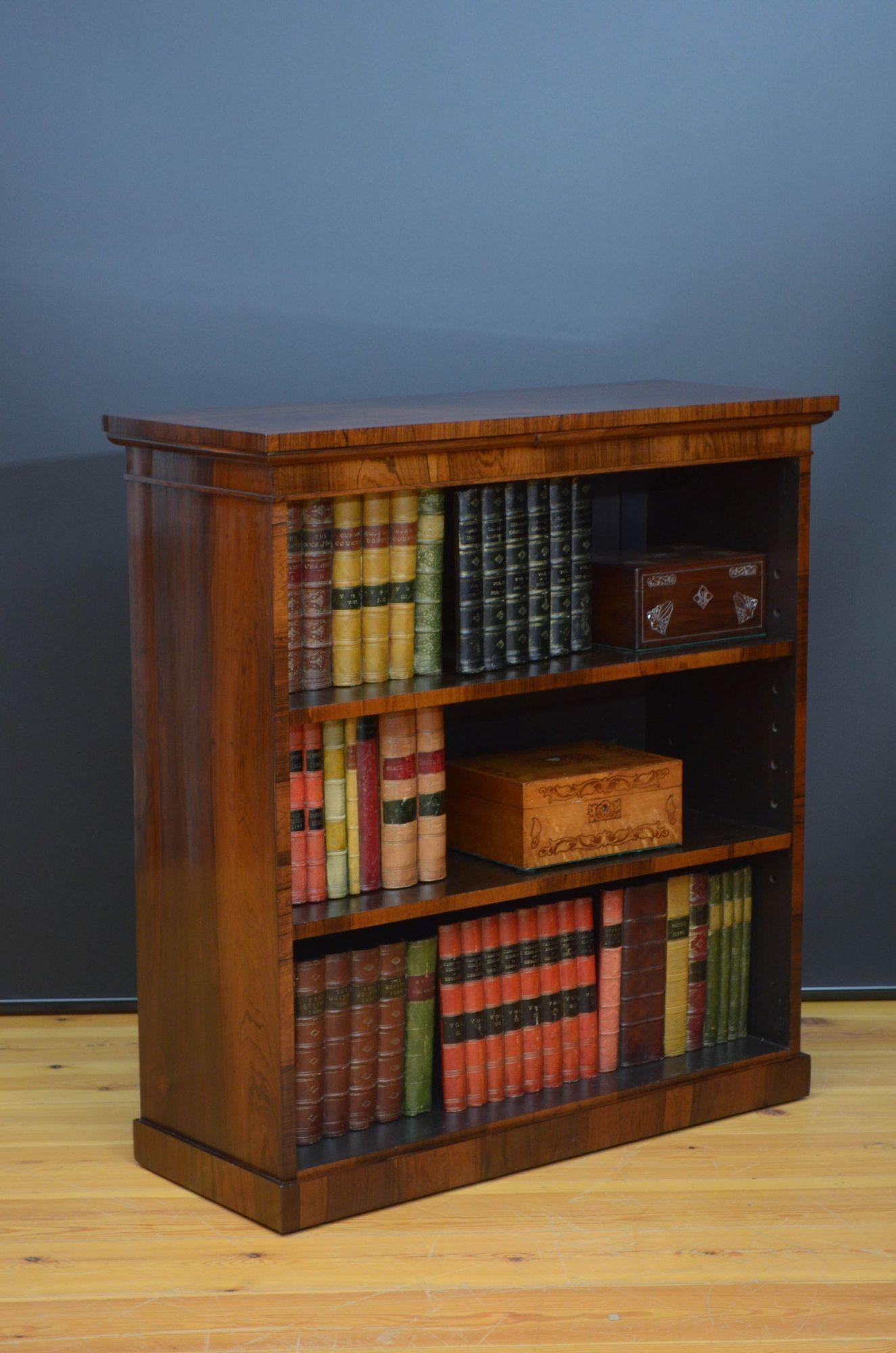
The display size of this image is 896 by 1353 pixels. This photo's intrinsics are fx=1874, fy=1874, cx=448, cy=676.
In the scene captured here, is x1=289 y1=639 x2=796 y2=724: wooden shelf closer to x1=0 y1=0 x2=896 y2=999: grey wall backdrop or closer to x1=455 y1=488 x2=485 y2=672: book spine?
x1=455 y1=488 x2=485 y2=672: book spine

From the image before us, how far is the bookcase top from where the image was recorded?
2.89 meters

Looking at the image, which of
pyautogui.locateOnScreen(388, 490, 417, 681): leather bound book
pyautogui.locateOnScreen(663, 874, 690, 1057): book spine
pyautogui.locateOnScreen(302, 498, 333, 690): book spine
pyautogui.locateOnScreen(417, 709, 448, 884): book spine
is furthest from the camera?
pyautogui.locateOnScreen(663, 874, 690, 1057): book spine

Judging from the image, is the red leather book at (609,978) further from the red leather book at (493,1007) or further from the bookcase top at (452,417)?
the bookcase top at (452,417)

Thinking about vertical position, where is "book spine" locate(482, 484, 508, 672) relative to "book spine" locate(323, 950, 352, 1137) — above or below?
above

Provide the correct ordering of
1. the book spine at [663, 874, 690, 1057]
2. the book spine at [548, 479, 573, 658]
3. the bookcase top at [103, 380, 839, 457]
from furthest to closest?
1. the book spine at [663, 874, 690, 1057]
2. the book spine at [548, 479, 573, 658]
3. the bookcase top at [103, 380, 839, 457]

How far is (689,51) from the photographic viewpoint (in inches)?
155

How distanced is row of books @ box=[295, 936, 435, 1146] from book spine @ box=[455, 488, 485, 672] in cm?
51

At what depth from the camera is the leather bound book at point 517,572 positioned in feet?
10.8

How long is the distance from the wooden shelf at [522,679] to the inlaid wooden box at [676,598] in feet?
0.10

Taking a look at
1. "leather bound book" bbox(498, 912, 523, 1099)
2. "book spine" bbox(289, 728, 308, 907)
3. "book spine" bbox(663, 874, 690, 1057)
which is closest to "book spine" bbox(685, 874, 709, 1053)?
"book spine" bbox(663, 874, 690, 1057)

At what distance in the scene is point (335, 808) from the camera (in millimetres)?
3145

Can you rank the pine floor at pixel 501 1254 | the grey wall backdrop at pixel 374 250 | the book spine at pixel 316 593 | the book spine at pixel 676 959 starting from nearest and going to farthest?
the pine floor at pixel 501 1254
the book spine at pixel 316 593
the book spine at pixel 676 959
the grey wall backdrop at pixel 374 250

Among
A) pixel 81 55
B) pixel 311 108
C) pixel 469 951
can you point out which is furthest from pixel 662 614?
pixel 81 55

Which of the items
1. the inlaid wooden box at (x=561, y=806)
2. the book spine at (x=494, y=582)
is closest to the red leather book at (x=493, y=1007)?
the inlaid wooden box at (x=561, y=806)
